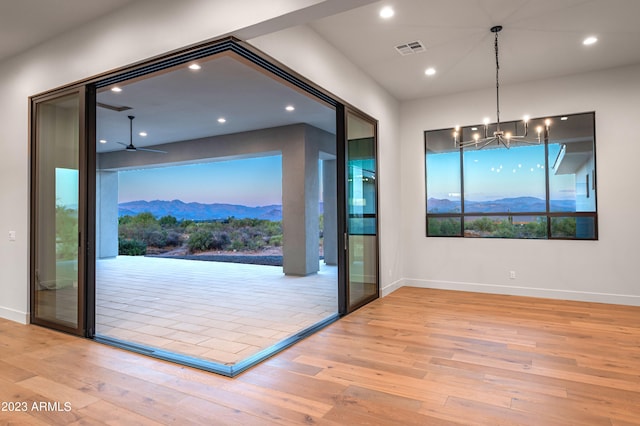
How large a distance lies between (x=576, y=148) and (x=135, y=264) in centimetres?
1027

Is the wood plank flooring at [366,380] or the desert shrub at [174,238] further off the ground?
the desert shrub at [174,238]

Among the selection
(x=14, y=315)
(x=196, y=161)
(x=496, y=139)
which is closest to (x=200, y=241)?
(x=196, y=161)

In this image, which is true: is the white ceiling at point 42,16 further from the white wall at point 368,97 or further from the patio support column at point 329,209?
the patio support column at point 329,209

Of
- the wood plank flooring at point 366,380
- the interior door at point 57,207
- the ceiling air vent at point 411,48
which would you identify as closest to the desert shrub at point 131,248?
the wood plank flooring at point 366,380

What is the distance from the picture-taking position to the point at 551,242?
218 inches

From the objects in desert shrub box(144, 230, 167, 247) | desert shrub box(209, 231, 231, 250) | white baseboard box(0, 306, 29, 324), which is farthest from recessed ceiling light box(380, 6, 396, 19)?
desert shrub box(144, 230, 167, 247)

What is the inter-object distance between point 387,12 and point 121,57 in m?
2.57

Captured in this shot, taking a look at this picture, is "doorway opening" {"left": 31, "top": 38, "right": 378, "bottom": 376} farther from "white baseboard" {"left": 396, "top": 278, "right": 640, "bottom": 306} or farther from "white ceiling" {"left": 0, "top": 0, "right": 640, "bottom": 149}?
"white baseboard" {"left": 396, "top": 278, "right": 640, "bottom": 306}

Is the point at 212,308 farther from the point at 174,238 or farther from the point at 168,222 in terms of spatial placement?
the point at 168,222

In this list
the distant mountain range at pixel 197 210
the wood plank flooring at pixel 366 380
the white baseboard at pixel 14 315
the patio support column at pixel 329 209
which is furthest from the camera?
the distant mountain range at pixel 197 210

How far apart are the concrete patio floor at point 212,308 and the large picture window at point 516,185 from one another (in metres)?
2.48

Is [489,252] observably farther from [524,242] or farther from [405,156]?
[405,156]

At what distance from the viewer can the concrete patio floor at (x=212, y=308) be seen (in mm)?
3641

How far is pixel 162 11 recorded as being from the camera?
324cm
